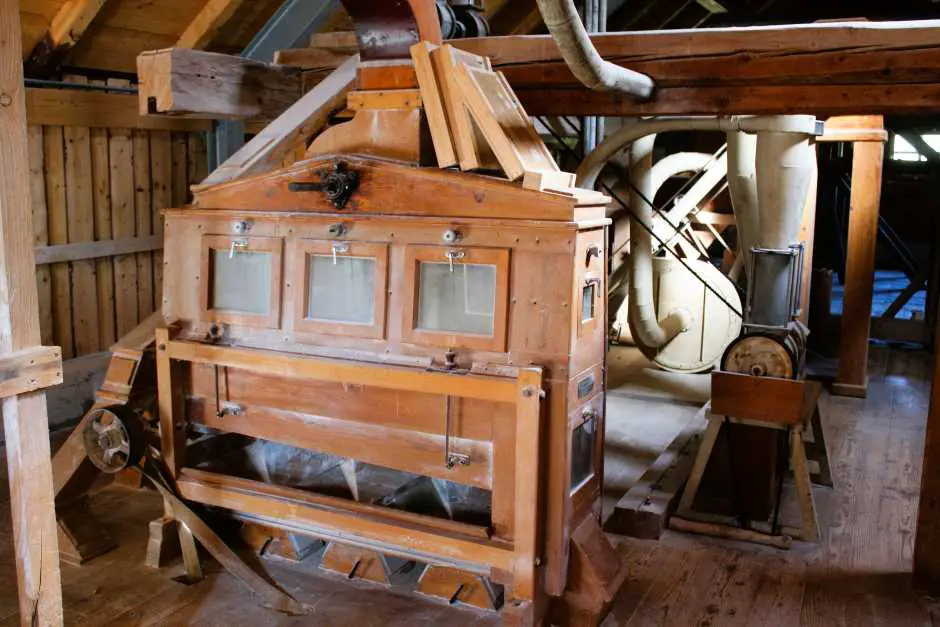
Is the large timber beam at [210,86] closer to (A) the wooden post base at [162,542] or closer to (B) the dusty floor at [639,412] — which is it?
(A) the wooden post base at [162,542]

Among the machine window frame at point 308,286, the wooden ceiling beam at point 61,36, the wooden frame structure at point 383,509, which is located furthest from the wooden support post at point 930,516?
the wooden ceiling beam at point 61,36

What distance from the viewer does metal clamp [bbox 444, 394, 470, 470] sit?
120 inches

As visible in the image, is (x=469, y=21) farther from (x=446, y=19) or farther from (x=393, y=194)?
(x=393, y=194)

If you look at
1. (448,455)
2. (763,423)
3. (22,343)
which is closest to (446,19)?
(448,455)

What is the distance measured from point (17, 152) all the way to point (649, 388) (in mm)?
5154

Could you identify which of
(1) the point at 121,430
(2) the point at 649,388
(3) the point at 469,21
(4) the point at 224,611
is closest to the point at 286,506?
(4) the point at 224,611

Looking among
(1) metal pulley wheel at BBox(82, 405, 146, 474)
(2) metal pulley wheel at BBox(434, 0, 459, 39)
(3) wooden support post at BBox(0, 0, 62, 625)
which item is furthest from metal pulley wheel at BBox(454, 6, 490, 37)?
(1) metal pulley wheel at BBox(82, 405, 146, 474)

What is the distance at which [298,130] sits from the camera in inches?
143

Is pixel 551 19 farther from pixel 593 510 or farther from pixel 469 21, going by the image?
pixel 593 510

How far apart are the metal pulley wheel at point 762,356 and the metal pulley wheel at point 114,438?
2.58 m

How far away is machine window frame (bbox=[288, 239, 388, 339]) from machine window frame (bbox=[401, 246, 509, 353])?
3.7 inches

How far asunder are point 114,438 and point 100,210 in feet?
8.20

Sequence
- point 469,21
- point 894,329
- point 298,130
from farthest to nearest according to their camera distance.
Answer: point 894,329, point 469,21, point 298,130

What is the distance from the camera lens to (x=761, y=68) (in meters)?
3.40
